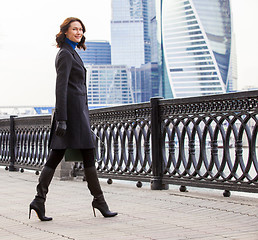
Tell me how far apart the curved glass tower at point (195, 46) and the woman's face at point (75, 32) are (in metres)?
160

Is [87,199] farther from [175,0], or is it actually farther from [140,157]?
[175,0]

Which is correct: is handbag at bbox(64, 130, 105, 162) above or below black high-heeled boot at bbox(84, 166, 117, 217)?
above

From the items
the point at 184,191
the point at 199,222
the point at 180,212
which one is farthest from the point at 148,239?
the point at 184,191

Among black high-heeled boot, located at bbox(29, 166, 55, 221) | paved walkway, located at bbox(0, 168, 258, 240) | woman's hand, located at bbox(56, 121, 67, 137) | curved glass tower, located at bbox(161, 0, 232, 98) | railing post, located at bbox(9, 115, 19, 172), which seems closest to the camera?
paved walkway, located at bbox(0, 168, 258, 240)

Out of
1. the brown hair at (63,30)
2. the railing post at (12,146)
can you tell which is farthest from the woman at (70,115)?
the railing post at (12,146)

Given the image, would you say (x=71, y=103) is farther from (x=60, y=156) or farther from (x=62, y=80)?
(x=60, y=156)

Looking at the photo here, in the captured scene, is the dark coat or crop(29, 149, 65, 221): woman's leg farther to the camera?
crop(29, 149, 65, 221): woman's leg

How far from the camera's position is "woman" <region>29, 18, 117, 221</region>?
4.18 m

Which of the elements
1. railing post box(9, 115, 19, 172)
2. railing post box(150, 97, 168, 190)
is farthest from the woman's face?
railing post box(9, 115, 19, 172)

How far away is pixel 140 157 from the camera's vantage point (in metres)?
6.90

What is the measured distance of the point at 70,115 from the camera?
14.0 ft

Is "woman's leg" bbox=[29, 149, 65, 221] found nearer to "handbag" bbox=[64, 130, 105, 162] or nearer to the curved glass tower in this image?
"handbag" bbox=[64, 130, 105, 162]

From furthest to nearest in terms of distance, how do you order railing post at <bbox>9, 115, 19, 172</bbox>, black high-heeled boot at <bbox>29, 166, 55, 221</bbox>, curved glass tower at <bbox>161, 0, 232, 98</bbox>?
curved glass tower at <bbox>161, 0, 232, 98</bbox> → railing post at <bbox>9, 115, 19, 172</bbox> → black high-heeled boot at <bbox>29, 166, 55, 221</bbox>

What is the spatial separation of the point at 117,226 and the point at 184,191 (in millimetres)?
2500
